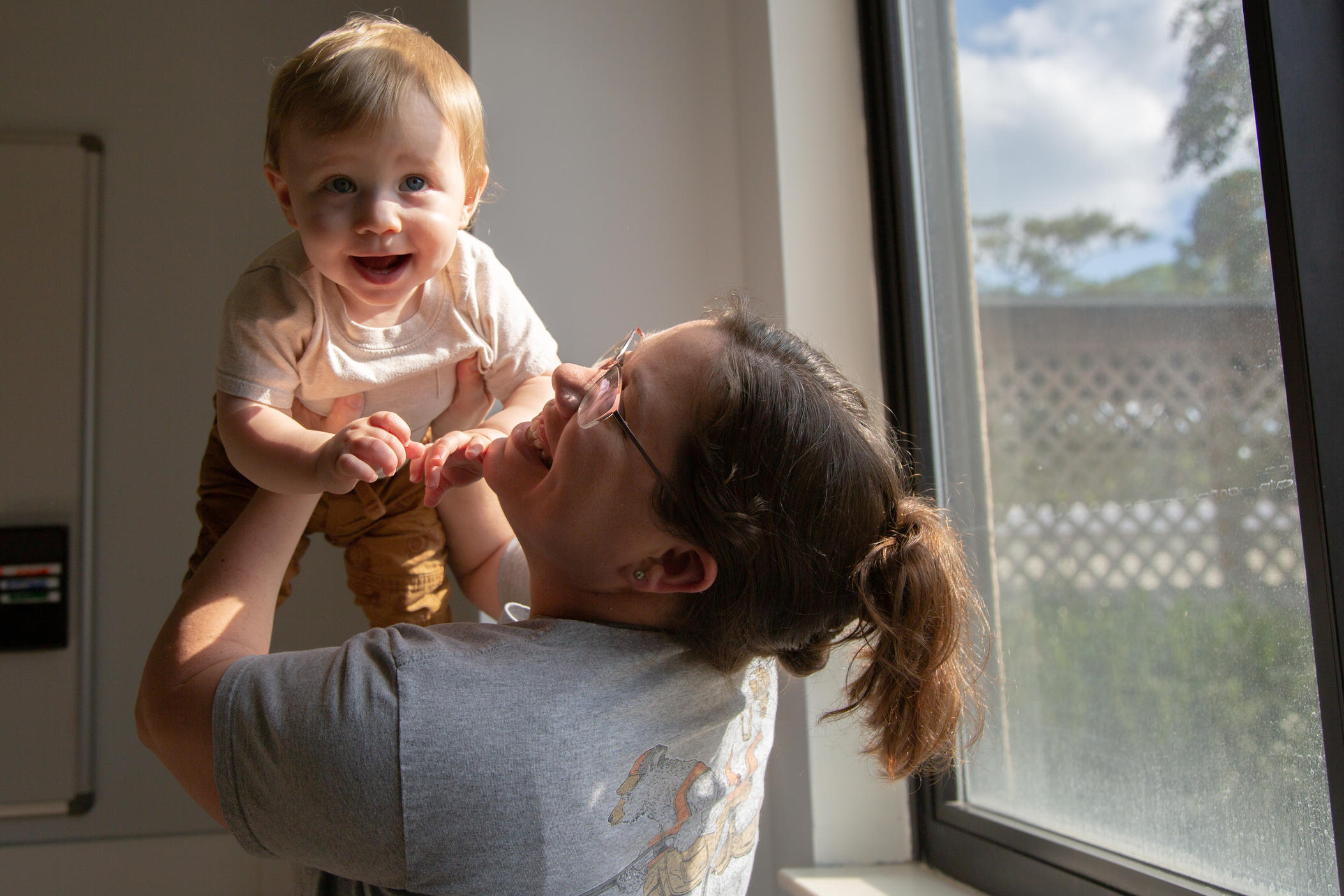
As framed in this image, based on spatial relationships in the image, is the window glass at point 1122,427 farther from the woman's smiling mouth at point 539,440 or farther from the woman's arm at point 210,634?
the woman's arm at point 210,634

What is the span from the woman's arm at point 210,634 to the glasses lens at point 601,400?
1.07ft

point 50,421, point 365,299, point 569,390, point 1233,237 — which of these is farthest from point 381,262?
point 50,421

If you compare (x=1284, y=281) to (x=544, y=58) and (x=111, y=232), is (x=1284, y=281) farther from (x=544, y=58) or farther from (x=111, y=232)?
(x=111, y=232)

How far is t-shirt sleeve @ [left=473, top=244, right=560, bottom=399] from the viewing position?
1.09m

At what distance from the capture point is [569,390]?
93 centimetres

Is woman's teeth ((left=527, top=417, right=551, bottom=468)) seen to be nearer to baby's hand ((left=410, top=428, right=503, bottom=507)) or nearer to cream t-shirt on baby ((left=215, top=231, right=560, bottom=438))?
baby's hand ((left=410, top=428, right=503, bottom=507))

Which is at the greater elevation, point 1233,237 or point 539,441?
point 1233,237

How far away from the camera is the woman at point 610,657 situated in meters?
0.74

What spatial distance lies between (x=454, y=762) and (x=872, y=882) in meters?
0.90

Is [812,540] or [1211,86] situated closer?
[812,540]

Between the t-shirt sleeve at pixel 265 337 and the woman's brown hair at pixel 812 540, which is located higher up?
the t-shirt sleeve at pixel 265 337

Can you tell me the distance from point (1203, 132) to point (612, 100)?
929 mm

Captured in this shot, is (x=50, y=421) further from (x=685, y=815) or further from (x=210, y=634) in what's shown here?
(x=685, y=815)

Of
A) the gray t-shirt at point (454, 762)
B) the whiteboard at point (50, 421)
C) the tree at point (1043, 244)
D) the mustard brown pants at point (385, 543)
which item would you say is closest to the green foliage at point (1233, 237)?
the tree at point (1043, 244)
